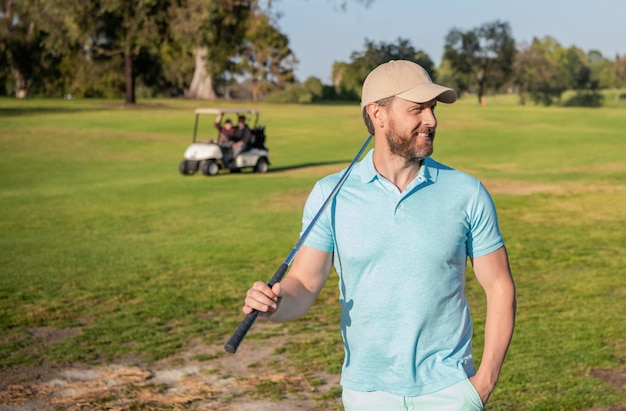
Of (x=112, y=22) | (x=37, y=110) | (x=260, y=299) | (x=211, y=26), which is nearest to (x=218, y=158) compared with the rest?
(x=260, y=299)

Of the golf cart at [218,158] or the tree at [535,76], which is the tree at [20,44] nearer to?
the golf cart at [218,158]

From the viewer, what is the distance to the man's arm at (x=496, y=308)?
3.49 metres

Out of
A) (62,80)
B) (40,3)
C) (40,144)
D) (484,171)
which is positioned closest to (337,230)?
(484,171)

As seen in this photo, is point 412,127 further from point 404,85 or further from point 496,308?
point 496,308

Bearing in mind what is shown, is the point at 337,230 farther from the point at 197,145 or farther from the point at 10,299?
the point at 197,145

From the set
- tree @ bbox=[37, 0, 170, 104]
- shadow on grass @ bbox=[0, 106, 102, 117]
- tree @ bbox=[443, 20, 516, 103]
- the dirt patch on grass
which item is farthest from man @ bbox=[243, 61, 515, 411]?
tree @ bbox=[443, 20, 516, 103]

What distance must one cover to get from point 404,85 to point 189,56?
6876 cm

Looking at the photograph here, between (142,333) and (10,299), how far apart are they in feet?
7.84

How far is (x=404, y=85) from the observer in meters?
3.53

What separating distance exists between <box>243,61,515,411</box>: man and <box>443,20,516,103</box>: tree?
10590 cm

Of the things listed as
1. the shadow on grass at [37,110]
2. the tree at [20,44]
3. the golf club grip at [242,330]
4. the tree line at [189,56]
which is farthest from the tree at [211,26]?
the golf club grip at [242,330]

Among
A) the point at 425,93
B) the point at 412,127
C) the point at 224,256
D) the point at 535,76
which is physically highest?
the point at 535,76

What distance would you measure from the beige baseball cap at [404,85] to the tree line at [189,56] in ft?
165

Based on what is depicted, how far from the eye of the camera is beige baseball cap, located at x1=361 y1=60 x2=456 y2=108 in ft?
11.5
